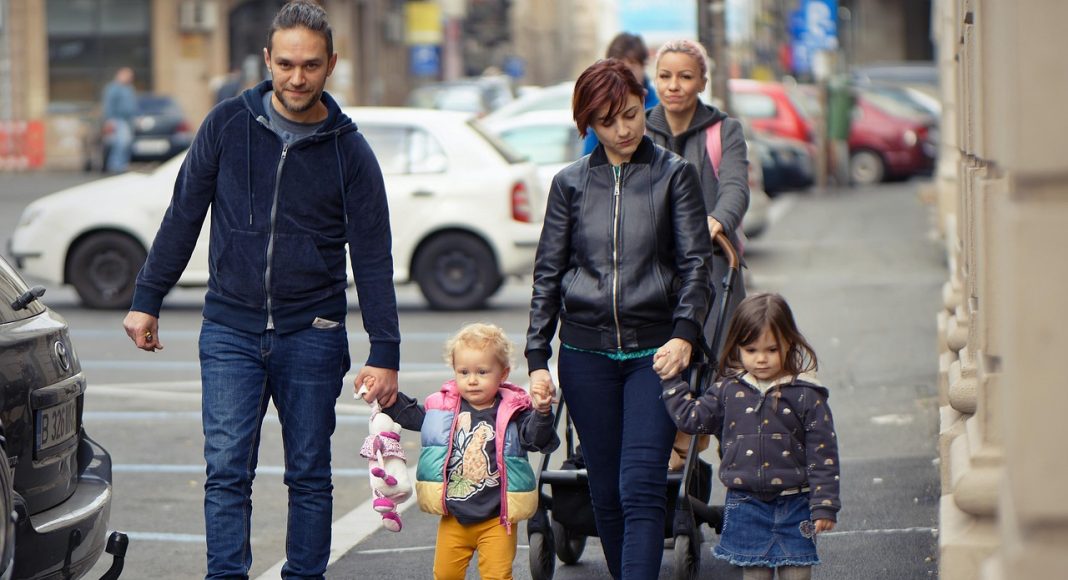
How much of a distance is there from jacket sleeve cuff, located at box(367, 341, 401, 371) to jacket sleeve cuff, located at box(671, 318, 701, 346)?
0.83 meters

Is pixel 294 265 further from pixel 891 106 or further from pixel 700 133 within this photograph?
pixel 891 106

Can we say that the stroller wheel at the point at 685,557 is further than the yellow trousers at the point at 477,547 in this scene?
Yes

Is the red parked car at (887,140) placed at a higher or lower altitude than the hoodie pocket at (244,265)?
higher

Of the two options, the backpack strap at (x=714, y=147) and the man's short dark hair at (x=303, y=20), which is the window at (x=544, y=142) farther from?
the man's short dark hair at (x=303, y=20)

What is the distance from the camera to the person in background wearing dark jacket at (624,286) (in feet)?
16.5

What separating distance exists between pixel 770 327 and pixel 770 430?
0.29m

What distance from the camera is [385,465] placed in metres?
5.22

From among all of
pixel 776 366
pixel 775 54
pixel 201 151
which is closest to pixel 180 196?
pixel 201 151

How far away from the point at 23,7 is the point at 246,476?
1506 inches

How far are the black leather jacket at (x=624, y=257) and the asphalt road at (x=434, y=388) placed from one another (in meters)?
1.35

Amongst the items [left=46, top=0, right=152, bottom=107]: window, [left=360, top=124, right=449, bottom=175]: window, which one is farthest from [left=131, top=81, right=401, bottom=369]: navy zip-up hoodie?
[left=46, top=0, right=152, bottom=107]: window

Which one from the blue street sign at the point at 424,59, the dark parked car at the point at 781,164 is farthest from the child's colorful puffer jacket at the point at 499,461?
the blue street sign at the point at 424,59

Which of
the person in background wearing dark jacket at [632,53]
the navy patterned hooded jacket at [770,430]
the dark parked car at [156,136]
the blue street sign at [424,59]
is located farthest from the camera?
the blue street sign at [424,59]

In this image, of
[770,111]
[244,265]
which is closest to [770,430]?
[244,265]
